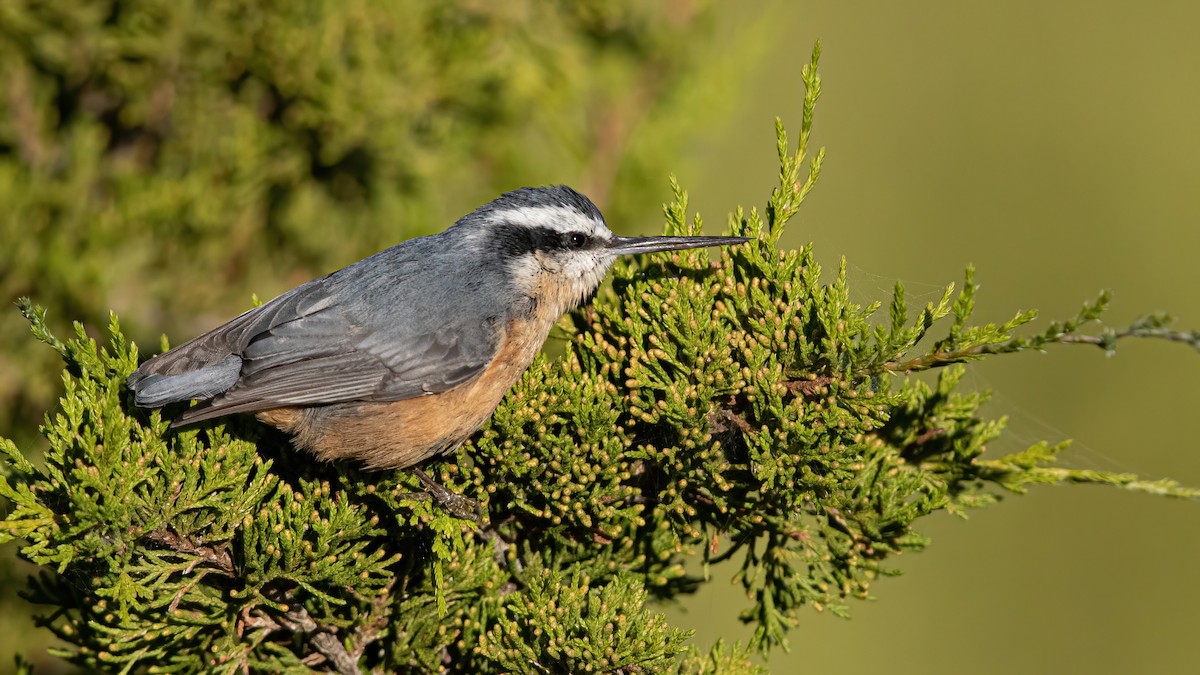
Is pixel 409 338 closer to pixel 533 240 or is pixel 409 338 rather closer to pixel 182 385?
pixel 533 240

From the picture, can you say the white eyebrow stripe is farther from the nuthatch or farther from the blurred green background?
the blurred green background

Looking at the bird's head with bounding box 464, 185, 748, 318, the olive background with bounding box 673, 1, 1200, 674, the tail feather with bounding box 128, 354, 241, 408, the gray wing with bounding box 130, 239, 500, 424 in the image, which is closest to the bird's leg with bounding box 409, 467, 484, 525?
the gray wing with bounding box 130, 239, 500, 424

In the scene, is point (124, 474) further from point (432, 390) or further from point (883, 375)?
point (883, 375)

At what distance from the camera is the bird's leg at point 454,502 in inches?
90.3

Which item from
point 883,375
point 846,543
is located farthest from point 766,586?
point 883,375

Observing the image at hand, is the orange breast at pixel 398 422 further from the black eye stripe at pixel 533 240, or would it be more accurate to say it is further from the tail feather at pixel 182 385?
the black eye stripe at pixel 533 240

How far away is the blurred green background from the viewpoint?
3410 mm

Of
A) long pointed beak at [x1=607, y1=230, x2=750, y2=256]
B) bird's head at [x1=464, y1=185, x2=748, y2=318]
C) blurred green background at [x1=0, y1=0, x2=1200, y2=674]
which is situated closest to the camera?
long pointed beak at [x1=607, y1=230, x2=750, y2=256]

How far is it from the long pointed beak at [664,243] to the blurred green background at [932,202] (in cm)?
27

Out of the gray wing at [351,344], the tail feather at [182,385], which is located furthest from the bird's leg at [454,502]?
the tail feather at [182,385]

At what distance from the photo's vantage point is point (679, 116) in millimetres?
3684

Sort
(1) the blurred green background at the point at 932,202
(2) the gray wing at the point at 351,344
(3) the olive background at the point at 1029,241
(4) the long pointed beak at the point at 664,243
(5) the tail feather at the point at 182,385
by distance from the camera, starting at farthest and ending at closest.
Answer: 1. (3) the olive background at the point at 1029,241
2. (1) the blurred green background at the point at 932,202
3. (2) the gray wing at the point at 351,344
4. (4) the long pointed beak at the point at 664,243
5. (5) the tail feather at the point at 182,385

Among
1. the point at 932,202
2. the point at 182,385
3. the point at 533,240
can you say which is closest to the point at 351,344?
the point at 182,385

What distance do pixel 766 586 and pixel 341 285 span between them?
57.8 inches
